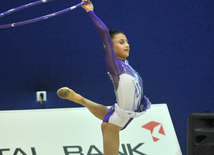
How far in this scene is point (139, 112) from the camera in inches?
119

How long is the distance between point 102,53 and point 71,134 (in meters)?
1.27

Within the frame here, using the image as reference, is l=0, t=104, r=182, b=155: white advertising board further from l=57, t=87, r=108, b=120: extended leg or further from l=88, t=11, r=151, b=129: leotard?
l=88, t=11, r=151, b=129: leotard

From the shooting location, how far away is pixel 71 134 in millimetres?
3748

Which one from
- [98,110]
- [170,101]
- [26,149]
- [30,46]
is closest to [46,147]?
[26,149]

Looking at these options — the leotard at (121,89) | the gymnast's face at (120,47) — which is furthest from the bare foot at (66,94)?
the gymnast's face at (120,47)

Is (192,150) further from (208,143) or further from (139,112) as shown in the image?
(139,112)

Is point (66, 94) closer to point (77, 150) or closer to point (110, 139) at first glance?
point (110, 139)

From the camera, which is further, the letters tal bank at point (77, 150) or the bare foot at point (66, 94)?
the letters tal bank at point (77, 150)

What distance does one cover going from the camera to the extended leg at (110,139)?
9.67 feet

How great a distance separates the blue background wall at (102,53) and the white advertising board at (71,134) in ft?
2.43

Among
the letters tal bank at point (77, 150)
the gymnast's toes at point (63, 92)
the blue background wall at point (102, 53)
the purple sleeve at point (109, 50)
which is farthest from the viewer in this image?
the blue background wall at point (102, 53)

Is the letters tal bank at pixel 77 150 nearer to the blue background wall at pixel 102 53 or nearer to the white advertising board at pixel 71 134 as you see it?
the white advertising board at pixel 71 134

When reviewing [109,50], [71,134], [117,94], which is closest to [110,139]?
[117,94]

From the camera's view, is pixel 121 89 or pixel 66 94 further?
pixel 66 94
